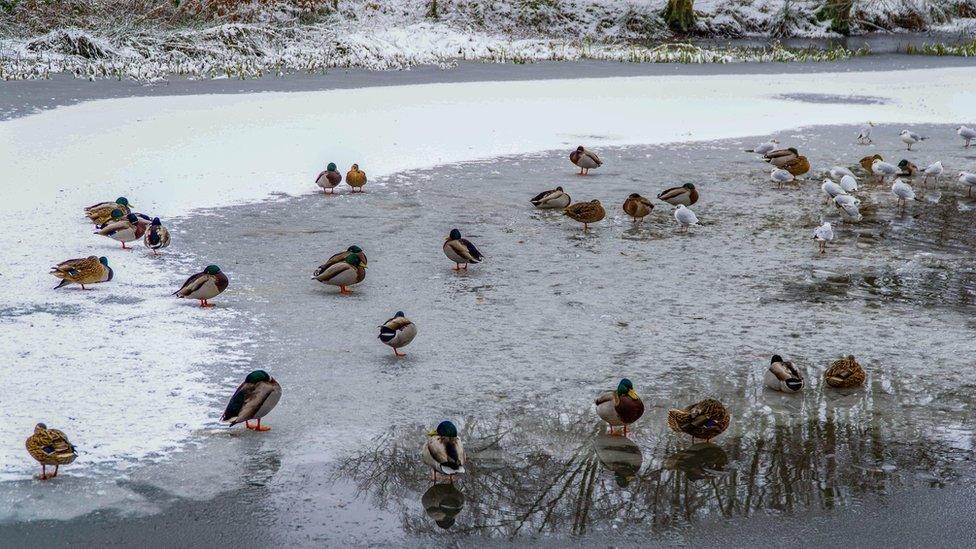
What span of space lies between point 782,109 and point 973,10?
31357 millimetres

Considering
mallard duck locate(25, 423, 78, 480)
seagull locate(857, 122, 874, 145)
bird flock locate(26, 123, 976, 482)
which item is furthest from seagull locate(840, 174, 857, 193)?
mallard duck locate(25, 423, 78, 480)

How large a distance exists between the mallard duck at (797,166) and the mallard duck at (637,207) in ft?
12.0

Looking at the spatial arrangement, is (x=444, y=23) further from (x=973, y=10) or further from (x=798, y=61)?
(x=973, y=10)

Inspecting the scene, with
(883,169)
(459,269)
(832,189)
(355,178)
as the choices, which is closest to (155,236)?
(459,269)

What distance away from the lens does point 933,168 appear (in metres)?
14.3

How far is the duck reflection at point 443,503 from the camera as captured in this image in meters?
5.43

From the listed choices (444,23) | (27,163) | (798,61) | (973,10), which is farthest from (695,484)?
(973,10)

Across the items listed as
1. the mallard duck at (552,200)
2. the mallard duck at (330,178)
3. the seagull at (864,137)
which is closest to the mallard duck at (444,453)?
the mallard duck at (552,200)

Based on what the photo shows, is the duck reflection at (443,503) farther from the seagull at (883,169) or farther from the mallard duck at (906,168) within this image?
the mallard duck at (906,168)

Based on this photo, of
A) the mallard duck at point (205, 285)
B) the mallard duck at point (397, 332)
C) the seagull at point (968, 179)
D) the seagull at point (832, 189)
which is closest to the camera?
the mallard duck at point (397, 332)

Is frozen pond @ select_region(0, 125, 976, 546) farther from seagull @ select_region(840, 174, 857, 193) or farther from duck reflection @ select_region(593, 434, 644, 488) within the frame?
seagull @ select_region(840, 174, 857, 193)

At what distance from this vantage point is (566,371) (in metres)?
7.54

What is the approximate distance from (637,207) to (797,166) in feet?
13.0

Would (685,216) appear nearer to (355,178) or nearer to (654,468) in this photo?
(355,178)
